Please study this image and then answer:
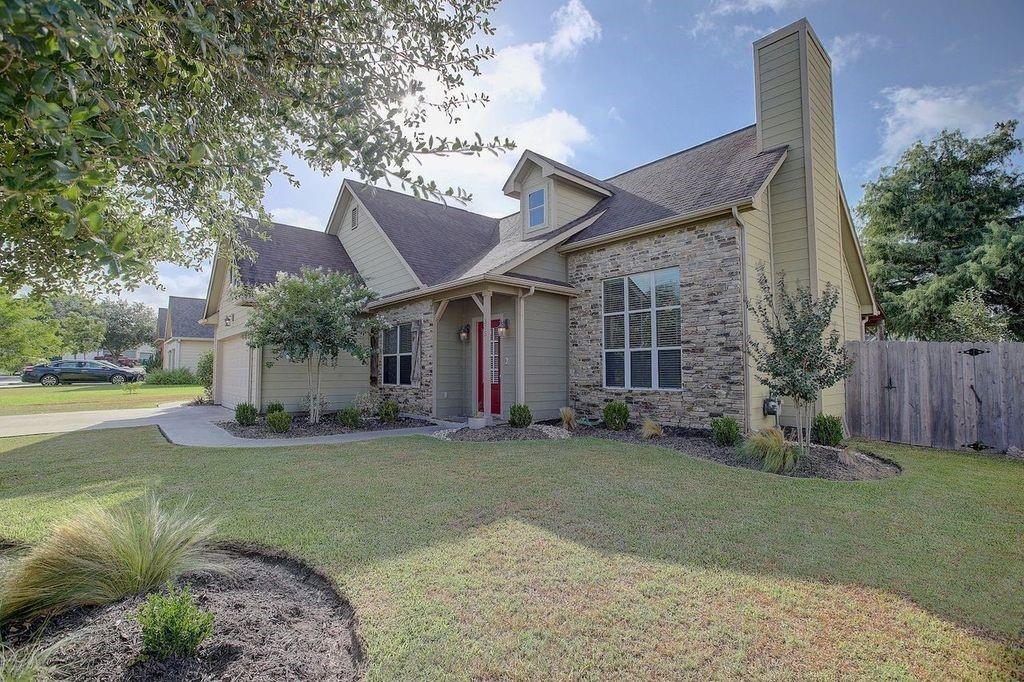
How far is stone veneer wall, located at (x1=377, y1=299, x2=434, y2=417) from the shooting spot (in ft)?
37.7

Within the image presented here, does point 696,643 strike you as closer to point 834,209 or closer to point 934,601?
point 934,601

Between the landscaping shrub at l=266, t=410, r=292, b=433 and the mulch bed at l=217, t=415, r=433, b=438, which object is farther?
the landscaping shrub at l=266, t=410, r=292, b=433

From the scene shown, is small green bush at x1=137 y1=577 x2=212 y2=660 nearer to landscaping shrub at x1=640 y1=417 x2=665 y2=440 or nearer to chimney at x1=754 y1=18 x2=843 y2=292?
landscaping shrub at x1=640 y1=417 x2=665 y2=440

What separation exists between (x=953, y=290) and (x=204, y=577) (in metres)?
22.4

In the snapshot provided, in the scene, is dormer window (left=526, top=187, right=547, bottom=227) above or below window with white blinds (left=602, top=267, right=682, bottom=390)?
above

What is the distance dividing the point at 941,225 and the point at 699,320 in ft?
55.8

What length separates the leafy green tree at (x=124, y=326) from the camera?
148 ft

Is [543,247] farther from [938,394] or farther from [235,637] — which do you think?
[235,637]

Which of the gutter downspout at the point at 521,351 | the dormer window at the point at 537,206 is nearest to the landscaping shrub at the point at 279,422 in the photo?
the gutter downspout at the point at 521,351

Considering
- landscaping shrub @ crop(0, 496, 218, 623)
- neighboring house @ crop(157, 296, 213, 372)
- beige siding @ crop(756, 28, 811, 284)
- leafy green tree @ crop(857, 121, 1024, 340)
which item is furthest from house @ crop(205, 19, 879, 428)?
neighboring house @ crop(157, 296, 213, 372)

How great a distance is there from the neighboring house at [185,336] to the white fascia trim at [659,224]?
1047 inches

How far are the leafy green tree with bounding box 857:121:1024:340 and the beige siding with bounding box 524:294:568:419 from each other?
45.3 feet

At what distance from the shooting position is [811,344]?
665 centimetres

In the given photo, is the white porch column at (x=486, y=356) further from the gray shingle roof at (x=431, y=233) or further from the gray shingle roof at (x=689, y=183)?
the gray shingle roof at (x=689, y=183)
